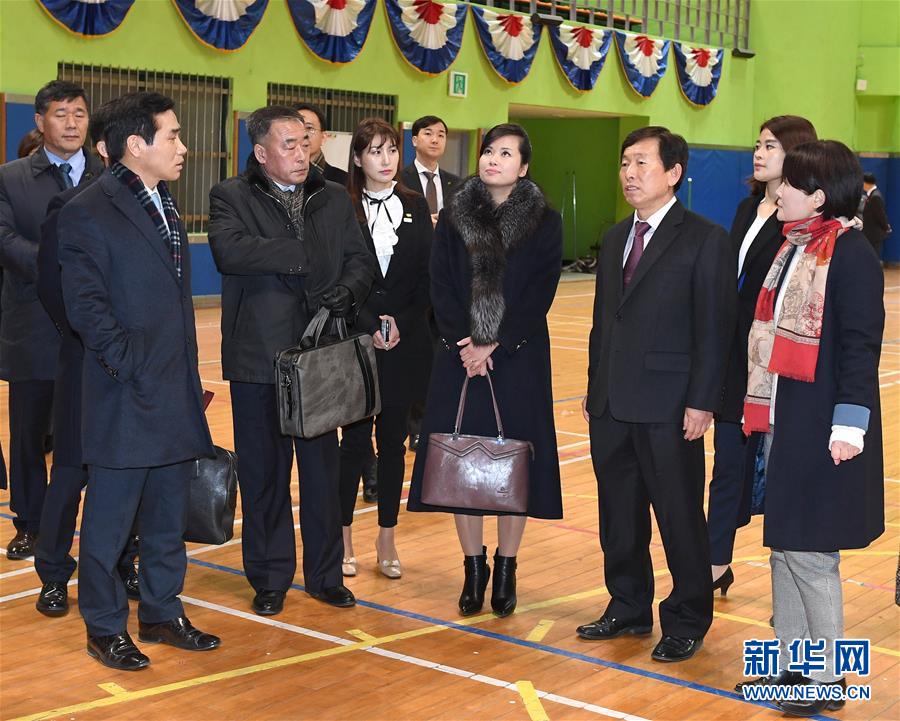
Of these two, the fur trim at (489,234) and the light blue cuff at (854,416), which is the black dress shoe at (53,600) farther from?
the light blue cuff at (854,416)

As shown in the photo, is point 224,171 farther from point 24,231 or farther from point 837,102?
point 837,102

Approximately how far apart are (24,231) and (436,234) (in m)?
1.68

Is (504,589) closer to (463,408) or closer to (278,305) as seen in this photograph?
(463,408)

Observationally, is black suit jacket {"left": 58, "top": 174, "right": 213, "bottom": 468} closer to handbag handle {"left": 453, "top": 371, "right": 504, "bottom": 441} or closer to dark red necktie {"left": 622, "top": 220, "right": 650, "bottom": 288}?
handbag handle {"left": 453, "top": 371, "right": 504, "bottom": 441}

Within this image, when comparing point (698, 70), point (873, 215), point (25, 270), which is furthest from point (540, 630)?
point (698, 70)

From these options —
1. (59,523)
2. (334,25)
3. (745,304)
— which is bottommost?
(59,523)

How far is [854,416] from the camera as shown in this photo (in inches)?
132

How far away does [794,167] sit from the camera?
3.53 m

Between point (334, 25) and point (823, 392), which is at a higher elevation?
point (334, 25)

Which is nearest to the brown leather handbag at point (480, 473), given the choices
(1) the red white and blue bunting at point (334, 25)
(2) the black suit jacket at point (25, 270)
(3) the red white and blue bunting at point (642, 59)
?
(2) the black suit jacket at point (25, 270)

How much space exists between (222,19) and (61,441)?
31.7ft

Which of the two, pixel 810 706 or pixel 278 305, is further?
pixel 278 305

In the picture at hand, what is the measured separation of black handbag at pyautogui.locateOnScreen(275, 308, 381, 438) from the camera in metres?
4.12

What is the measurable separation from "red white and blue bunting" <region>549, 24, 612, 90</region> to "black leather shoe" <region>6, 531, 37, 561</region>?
14.2m
